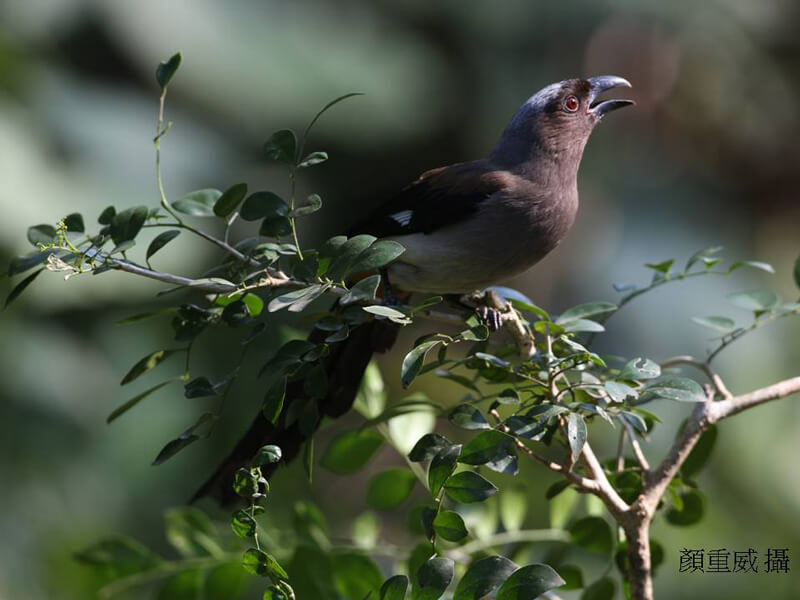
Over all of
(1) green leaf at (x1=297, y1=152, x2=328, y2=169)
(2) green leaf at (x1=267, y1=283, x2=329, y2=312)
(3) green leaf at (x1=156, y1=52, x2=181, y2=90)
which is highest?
(3) green leaf at (x1=156, y1=52, x2=181, y2=90)

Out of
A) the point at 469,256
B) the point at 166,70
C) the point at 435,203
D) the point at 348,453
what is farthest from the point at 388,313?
the point at 435,203

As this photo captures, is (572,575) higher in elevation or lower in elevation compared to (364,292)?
lower

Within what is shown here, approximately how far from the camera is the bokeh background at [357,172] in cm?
469

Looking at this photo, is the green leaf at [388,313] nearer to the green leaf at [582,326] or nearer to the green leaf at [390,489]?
the green leaf at [582,326]

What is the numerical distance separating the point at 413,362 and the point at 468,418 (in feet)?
0.49

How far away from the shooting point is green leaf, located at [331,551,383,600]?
171 cm

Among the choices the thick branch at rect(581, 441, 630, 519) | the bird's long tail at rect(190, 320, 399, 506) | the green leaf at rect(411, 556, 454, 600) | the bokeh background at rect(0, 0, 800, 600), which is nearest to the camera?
the green leaf at rect(411, 556, 454, 600)

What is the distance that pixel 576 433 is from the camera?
51.1 inches

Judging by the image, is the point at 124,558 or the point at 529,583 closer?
the point at 529,583

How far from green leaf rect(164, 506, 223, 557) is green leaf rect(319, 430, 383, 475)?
9.9 inches

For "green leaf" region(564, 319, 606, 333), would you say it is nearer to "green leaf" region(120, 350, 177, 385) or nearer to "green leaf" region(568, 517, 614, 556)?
"green leaf" region(568, 517, 614, 556)

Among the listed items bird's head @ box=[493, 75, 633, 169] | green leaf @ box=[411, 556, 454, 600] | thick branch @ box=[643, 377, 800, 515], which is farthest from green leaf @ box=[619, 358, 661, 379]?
bird's head @ box=[493, 75, 633, 169]

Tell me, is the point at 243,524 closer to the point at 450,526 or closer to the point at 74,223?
the point at 450,526

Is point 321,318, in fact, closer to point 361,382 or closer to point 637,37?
point 361,382
